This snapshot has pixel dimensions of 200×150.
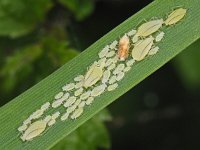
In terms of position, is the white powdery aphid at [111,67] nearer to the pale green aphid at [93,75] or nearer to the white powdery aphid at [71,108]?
the pale green aphid at [93,75]

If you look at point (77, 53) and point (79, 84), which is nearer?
point (79, 84)

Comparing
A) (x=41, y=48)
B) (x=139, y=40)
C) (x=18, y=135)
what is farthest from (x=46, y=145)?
(x=41, y=48)

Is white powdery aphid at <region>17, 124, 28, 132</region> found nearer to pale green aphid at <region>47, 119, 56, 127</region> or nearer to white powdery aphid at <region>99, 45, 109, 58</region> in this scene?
pale green aphid at <region>47, 119, 56, 127</region>

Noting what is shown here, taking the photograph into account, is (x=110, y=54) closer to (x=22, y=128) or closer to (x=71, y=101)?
(x=71, y=101)

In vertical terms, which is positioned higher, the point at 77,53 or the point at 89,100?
the point at 77,53

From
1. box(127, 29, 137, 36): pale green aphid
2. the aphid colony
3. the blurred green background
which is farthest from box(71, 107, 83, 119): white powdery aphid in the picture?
the blurred green background

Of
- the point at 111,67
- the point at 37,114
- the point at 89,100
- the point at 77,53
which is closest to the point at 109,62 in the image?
the point at 111,67
